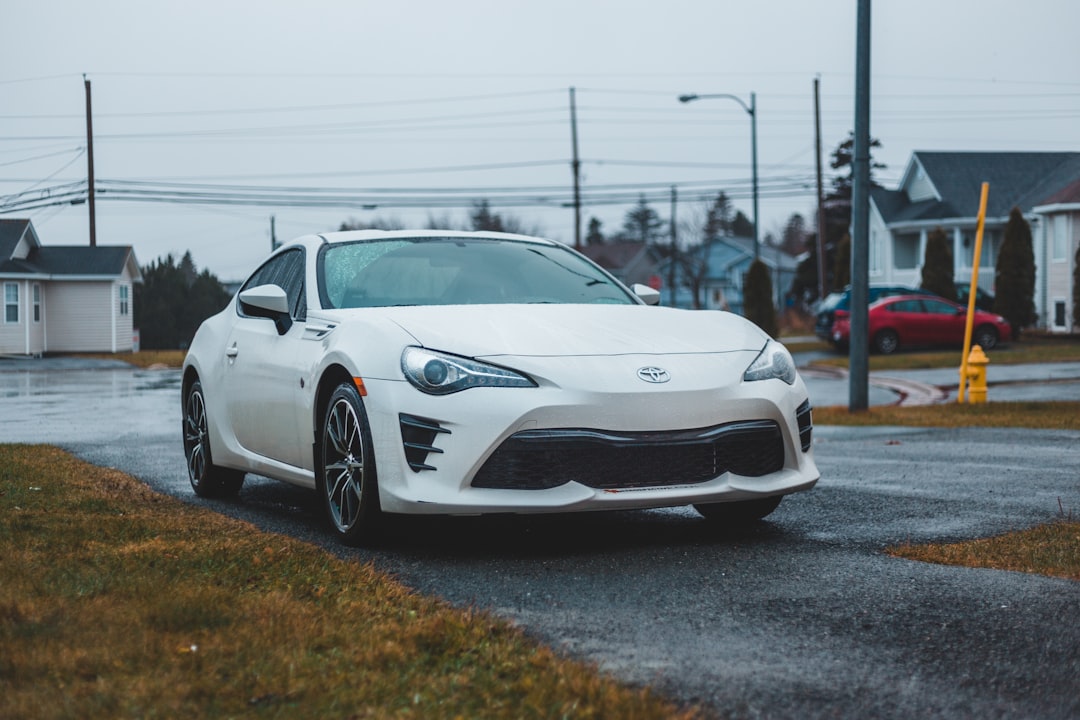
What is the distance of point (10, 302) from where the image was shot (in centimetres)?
4234

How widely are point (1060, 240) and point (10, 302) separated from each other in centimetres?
3295

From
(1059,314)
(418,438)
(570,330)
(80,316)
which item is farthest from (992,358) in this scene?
(80,316)

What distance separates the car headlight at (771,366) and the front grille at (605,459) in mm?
313

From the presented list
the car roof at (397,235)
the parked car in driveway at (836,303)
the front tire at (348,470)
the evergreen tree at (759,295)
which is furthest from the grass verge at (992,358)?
the front tire at (348,470)

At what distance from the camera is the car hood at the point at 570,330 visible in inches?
216

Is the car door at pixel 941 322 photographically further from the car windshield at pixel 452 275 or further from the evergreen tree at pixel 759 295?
the car windshield at pixel 452 275

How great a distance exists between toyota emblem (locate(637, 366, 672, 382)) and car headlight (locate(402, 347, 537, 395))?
1.47 feet

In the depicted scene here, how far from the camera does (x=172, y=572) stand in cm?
482

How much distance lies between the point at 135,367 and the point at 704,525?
102 feet

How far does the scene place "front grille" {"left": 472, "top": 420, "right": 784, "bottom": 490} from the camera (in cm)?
524

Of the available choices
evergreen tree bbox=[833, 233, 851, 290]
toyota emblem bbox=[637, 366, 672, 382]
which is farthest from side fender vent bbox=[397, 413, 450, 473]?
evergreen tree bbox=[833, 233, 851, 290]

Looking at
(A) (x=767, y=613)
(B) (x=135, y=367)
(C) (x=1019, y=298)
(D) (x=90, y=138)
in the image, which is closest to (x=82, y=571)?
(A) (x=767, y=613)

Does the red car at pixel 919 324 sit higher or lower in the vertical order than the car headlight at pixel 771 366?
lower

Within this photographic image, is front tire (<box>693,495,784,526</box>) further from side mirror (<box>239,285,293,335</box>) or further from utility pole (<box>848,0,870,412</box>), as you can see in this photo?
utility pole (<box>848,0,870,412</box>)
